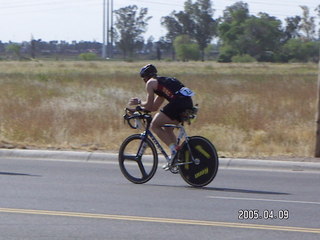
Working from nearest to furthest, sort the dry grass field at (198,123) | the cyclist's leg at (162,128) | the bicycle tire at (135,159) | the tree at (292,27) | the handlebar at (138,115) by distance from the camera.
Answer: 1. the cyclist's leg at (162,128)
2. the handlebar at (138,115)
3. the bicycle tire at (135,159)
4. the dry grass field at (198,123)
5. the tree at (292,27)

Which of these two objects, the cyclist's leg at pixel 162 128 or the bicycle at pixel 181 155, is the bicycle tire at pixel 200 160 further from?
the cyclist's leg at pixel 162 128

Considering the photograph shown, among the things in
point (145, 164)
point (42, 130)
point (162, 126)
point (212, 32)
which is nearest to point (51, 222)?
point (162, 126)

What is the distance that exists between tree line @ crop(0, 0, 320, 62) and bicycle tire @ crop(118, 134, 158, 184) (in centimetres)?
7801

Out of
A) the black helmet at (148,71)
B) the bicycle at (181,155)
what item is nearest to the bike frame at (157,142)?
the bicycle at (181,155)

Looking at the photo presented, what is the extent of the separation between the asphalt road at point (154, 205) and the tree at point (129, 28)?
109 meters

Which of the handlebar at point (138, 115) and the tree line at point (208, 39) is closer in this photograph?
the handlebar at point (138, 115)

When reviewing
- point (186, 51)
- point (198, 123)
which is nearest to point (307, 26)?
point (186, 51)

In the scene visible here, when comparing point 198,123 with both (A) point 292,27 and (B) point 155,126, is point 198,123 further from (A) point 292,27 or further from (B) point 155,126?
(A) point 292,27

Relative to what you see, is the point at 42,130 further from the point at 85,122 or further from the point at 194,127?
the point at 194,127

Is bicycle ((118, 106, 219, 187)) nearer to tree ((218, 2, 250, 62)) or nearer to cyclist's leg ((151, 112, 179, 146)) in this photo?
cyclist's leg ((151, 112, 179, 146))

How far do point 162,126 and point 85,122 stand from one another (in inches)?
298

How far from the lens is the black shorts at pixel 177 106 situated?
9828 mm
